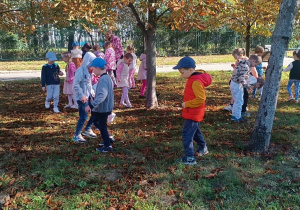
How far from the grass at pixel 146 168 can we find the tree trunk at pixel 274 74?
293 millimetres

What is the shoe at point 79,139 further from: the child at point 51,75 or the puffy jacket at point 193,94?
the child at point 51,75

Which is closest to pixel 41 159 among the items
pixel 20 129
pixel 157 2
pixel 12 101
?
pixel 20 129

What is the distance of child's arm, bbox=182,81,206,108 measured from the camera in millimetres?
4496

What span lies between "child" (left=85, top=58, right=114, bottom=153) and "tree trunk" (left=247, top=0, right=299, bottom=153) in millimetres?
2544

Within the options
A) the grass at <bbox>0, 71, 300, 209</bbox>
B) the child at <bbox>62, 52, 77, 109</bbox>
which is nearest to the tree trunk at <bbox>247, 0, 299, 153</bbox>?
the grass at <bbox>0, 71, 300, 209</bbox>

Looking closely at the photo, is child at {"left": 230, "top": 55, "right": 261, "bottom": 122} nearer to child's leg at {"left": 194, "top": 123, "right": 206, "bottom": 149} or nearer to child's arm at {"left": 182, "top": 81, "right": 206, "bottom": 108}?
child's leg at {"left": 194, "top": 123, "right": 206, "bottom": 149}

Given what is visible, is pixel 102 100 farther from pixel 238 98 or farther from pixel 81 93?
pixel 238 98

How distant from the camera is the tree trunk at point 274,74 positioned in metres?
4.69

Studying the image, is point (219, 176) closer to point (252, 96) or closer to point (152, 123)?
point (152, 123)

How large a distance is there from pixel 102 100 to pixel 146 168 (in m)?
1.35

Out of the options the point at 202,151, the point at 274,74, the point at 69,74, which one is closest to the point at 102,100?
the point at 202,151

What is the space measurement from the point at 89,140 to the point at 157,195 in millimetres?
2492

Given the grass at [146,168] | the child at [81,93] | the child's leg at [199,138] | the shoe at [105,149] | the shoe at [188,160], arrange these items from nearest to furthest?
the grass at [146,168] → the shoe at [188,160] → the child's leg at [199,138] → the shoe at [105,149] → the child at [81,93]

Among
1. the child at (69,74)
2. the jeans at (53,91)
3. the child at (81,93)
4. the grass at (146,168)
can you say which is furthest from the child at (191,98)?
the jeans at (53,91)
